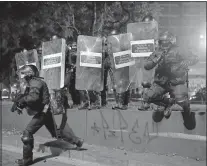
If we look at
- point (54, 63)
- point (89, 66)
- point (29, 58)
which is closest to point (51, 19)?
point (29, 58)

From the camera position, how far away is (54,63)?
7.13m

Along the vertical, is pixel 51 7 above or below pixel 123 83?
above

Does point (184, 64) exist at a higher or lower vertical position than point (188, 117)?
higher

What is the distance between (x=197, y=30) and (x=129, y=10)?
35.1 m

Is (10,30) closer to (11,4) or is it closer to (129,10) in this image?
(11,4)

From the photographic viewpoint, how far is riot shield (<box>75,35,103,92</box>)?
665 centimetres

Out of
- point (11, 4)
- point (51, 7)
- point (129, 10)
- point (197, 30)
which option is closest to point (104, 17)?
point (129, 10)

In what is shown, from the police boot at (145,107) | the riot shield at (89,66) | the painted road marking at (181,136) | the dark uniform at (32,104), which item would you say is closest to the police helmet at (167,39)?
the police boot at (145,107)

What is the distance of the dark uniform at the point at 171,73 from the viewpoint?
4957mm

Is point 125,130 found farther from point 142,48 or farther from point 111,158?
point 142,48

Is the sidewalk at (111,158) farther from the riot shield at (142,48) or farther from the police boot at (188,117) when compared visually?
the riot shield at (142,48)

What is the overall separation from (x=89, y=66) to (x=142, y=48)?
1.30 m

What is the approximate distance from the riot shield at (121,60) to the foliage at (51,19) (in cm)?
449

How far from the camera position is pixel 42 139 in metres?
6.96
